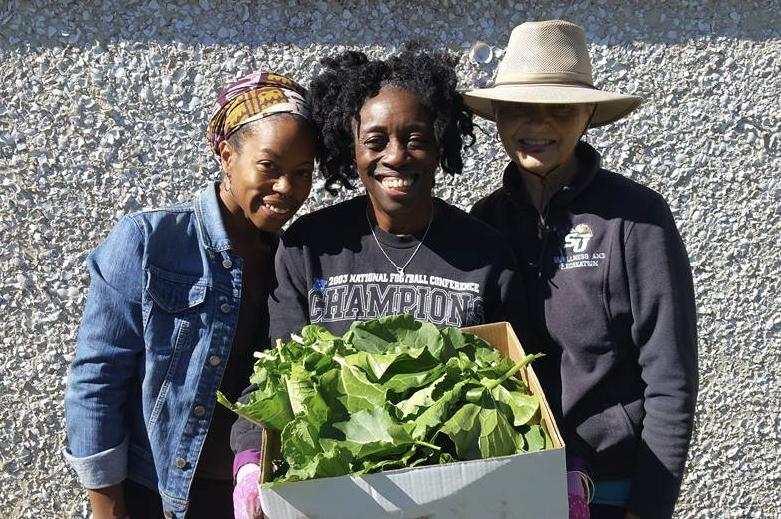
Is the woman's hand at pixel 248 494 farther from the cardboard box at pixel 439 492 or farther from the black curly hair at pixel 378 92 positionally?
the black curly hair at pixel 378 92

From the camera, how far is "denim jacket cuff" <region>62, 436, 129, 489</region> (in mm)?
2494

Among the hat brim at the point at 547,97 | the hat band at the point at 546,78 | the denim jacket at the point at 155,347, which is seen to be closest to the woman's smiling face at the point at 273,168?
the denim jacket at the point at 155,347

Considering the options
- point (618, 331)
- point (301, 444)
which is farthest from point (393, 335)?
point (618, 331)

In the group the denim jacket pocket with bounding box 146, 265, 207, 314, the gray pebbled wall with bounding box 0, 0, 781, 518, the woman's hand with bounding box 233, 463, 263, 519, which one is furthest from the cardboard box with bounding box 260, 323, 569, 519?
the gray pebbled wall with bounding box 0, 0, 781, 518

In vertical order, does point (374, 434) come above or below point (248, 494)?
above

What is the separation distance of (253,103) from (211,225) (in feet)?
1.25

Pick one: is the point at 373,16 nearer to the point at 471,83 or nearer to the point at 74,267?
the point at 471,83

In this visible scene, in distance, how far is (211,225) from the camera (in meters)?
2.58

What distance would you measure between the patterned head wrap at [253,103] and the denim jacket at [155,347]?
246mm

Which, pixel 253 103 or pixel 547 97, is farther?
pixel 253 103

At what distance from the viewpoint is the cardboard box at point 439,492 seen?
171cm

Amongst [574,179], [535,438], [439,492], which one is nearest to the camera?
[439,492]

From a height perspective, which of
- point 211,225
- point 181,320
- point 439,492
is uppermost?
point 211,225

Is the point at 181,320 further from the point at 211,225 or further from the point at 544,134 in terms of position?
the point at 544,134
